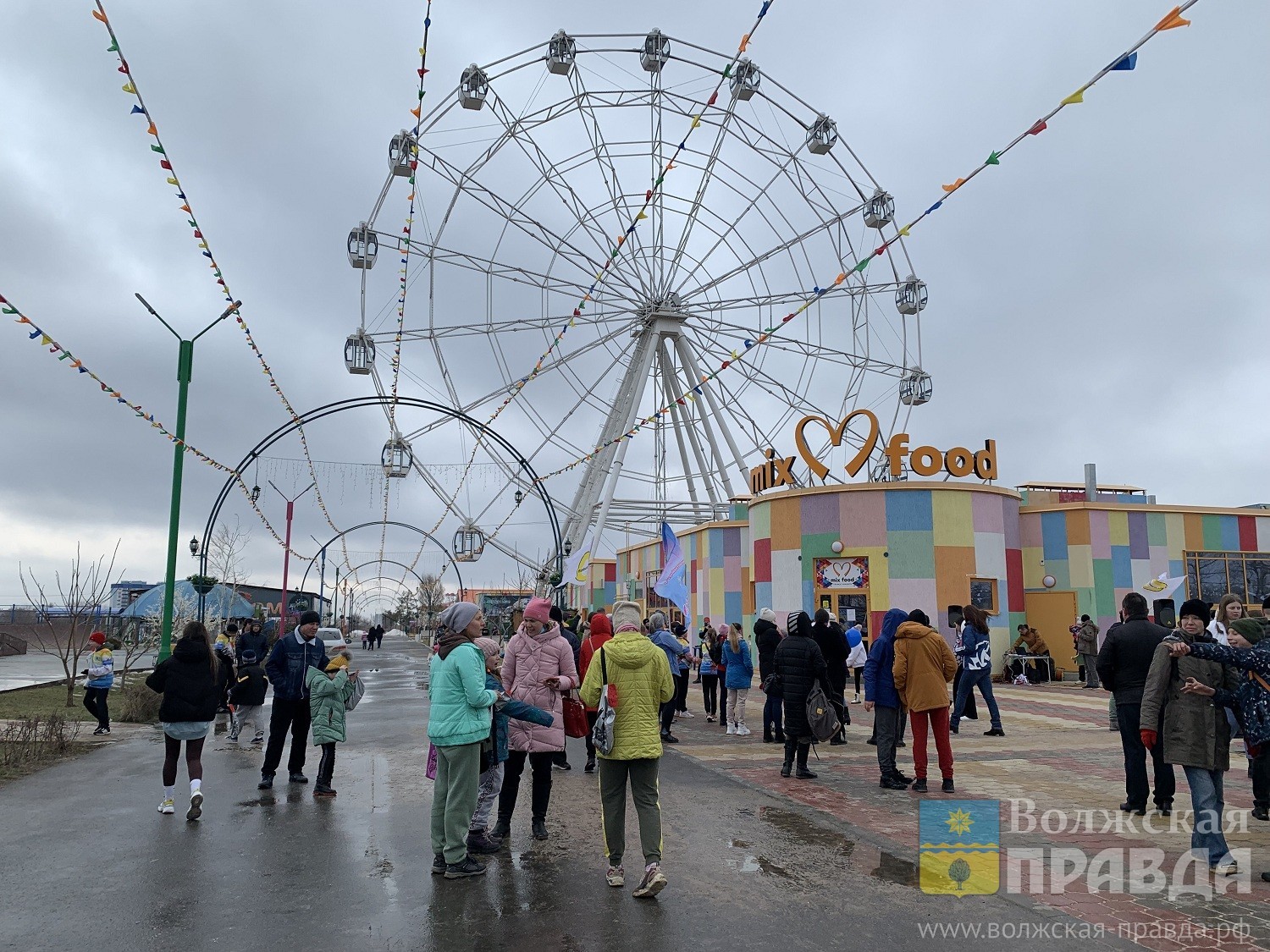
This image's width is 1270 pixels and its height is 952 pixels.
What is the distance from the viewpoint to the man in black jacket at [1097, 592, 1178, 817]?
771 cm

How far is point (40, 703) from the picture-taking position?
18344 millimetres

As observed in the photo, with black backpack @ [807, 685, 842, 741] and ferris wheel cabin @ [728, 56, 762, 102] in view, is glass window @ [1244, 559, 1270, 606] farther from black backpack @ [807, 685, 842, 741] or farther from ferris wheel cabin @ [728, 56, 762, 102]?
black backpack @ [807, 685, 842, 741]

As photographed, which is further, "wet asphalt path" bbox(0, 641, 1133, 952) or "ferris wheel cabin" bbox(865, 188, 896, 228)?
"ferris wheel cabin" bbox(865, 188, 896, 228)

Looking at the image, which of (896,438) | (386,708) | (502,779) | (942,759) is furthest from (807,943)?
(896,438)

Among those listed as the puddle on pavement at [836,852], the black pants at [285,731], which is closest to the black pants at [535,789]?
the puddle on pavement at [836,852]

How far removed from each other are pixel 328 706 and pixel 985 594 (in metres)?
18.7

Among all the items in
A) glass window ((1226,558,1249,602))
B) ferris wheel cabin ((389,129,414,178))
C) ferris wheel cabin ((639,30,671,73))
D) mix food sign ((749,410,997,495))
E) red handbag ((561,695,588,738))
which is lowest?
red handbag ((561,695,588,738))

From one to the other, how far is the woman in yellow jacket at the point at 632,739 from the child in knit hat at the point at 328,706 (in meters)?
3.96

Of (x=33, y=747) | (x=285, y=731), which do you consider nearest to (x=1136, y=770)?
(x=285, y=731)

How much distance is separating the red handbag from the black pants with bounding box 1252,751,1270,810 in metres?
5.25

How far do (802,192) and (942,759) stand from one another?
23102 mm

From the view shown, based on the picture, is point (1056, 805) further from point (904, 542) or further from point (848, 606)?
point (848, 606)

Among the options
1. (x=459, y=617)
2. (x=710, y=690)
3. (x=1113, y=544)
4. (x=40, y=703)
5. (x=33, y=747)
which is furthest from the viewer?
(x=1113, y=544)

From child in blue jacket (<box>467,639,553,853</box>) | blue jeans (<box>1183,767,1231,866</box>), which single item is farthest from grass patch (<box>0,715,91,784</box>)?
blue jeans (<box>1183,767,1231,866</box>)
